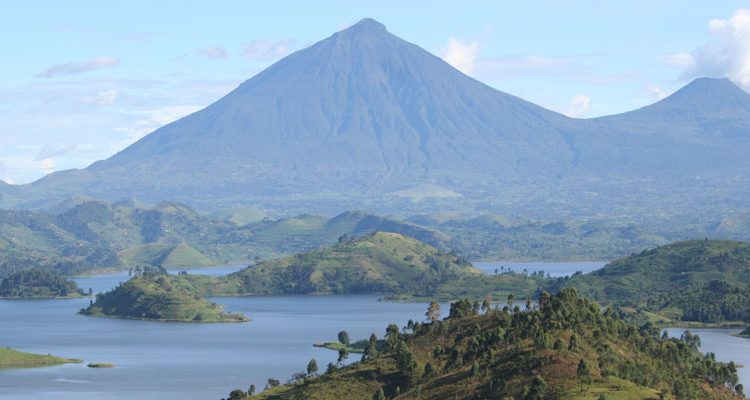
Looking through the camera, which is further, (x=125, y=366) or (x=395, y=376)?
(x=125, y=366)

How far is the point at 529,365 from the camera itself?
114125mm

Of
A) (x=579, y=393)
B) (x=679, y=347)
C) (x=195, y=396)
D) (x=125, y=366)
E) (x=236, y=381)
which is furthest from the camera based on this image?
(x=125, y=366)

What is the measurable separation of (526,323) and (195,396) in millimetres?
46456

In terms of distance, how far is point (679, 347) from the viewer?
148 m

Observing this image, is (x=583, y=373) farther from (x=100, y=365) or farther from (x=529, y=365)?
(x=100, y=365)

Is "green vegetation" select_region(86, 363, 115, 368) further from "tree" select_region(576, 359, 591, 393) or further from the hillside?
"tree" select_region(576, 359, 591, 393)

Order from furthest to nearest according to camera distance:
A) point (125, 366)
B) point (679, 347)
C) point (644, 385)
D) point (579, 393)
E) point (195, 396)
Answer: point (125, 366)
point (195, 396)
point (679, 347)
point (644, 385)
point (579, 393)

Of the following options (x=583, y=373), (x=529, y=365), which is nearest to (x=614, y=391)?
(x=583, y=373)

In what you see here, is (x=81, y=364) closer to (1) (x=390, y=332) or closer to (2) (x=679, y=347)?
(1) (x=390, y=332)

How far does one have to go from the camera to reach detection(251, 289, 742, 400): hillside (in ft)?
362

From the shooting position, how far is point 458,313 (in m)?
154

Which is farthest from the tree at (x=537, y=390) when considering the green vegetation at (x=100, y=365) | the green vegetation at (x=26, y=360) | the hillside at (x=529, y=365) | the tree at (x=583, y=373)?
the green vegetation at (x=26, y=360)

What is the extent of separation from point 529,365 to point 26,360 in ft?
340

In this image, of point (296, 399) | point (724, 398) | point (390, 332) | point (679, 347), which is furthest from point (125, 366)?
point (724, 398)
